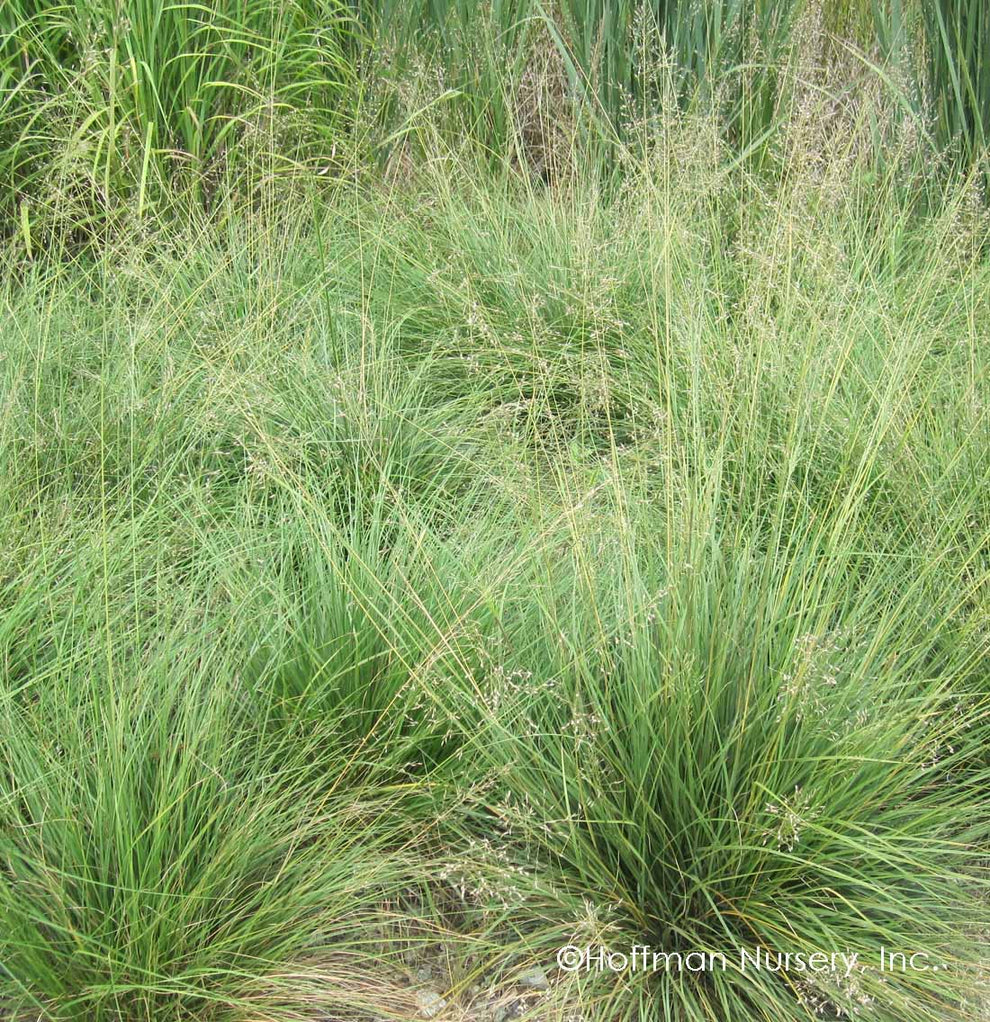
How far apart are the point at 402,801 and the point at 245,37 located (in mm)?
3107

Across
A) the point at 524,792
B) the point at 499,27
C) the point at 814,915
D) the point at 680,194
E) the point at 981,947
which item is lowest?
the point at 981,947

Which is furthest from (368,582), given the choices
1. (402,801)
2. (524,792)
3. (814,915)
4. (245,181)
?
(245,181)

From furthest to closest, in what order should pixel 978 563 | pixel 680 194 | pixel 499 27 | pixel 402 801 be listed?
1. pixel 499 27
2. pixel 680 194
3. pixel 978 563
4. pixel 402 801

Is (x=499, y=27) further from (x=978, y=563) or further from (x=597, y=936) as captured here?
(x=597, y=936)

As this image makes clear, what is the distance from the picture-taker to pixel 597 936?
1.68 metres

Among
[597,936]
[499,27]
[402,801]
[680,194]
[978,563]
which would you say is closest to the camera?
[597,936]

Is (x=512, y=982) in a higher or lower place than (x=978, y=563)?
lower

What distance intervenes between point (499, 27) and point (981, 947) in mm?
3612

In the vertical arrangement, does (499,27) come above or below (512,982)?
above

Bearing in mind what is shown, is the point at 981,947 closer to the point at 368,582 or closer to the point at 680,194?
the point at 368,582

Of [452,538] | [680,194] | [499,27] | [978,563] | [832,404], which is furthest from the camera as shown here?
[499,27]

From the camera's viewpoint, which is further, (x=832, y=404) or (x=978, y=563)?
(x=832, y=404)

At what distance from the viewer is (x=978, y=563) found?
226cm

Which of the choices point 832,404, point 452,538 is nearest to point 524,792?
point 452,538
